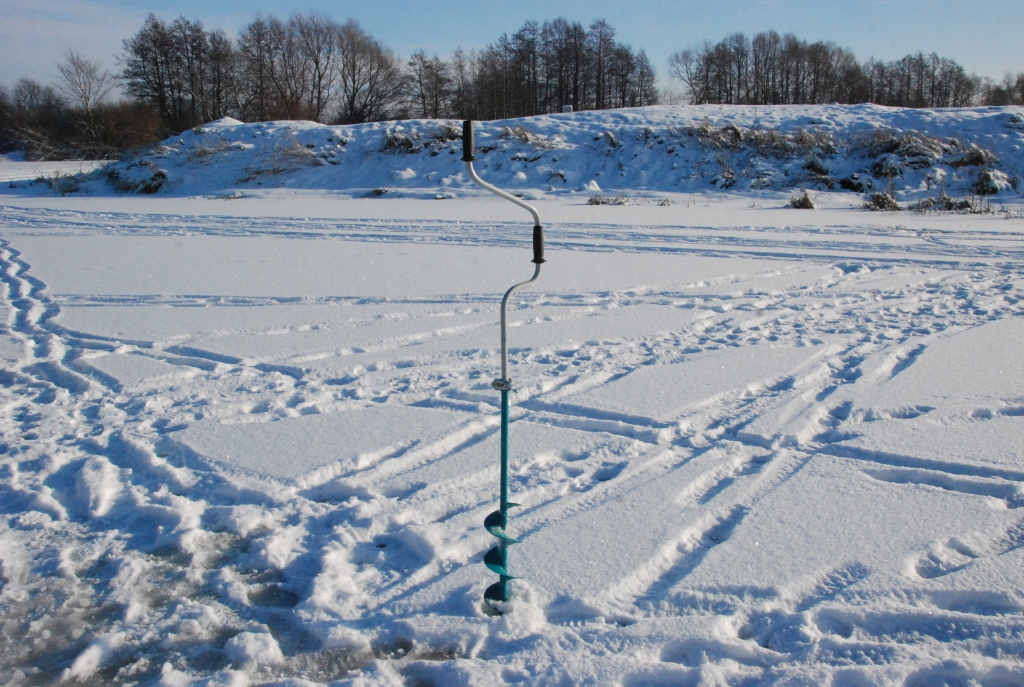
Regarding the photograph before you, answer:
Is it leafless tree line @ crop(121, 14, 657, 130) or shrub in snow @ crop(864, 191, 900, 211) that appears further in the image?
leafless tree line @ crop(121, 14, 657, 130)

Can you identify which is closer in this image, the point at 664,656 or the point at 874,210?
the point at 664,656

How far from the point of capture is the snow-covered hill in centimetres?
2123

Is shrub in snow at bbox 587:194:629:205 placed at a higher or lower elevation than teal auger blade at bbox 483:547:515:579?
higher

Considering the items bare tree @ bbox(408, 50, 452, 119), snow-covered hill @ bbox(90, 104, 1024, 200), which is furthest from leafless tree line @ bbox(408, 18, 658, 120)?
snow-covered hill @ bbox(90, 104, 1024, 200)

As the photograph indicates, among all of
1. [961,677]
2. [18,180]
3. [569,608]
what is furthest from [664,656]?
[18,180]

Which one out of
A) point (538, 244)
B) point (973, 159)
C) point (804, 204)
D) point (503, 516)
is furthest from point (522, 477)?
point (973, 159)

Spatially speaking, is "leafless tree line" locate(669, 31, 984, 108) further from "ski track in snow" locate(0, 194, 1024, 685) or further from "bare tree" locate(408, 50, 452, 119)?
"ski track in snow" locate(0, 194, 1024, 685)

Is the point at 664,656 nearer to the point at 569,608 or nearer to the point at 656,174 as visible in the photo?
the point at 569,608

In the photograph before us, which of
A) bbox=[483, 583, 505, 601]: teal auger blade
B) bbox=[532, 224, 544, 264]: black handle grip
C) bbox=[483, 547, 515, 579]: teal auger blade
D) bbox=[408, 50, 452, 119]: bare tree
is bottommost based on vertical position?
bbox=[483, 583, 505, 601]: teal auger blade

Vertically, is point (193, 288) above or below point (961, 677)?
above

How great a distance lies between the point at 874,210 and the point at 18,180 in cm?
2744

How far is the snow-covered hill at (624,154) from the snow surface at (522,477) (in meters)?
13.6

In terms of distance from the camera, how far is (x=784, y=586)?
259cm

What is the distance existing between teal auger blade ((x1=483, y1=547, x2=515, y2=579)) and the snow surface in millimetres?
136
